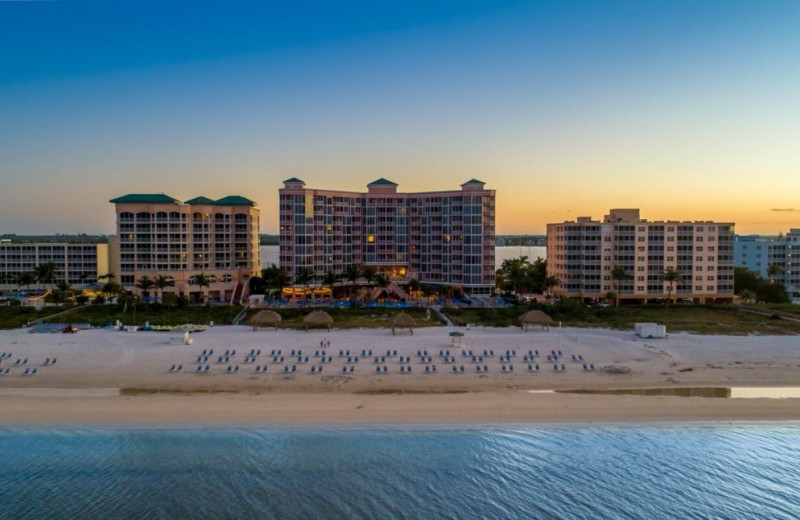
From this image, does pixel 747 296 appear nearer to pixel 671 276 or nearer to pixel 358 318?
pixel 671 276

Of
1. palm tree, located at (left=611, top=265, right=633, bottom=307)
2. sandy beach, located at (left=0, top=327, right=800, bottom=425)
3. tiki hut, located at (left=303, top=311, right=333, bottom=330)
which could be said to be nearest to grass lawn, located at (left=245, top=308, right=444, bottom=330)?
tiki hut, located at (left=303, top=311, right=333, bottom=330)

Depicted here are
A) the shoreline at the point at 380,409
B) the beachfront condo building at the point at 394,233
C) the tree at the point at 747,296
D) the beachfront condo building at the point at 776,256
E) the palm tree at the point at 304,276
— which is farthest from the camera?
the beachfront condo building at the point at 776,256

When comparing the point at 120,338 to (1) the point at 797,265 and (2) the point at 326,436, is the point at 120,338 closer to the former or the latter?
(2) the point at 326,436

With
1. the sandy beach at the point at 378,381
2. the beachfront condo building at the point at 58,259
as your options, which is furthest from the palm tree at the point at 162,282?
the beachfront condo building at the point at 58,259

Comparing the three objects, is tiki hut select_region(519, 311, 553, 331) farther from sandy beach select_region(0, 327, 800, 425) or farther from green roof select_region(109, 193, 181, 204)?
green roof select_region(109, 193, 181, 204)

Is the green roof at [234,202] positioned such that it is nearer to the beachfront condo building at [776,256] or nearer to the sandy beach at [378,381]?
the sandy beach at [378,381]
